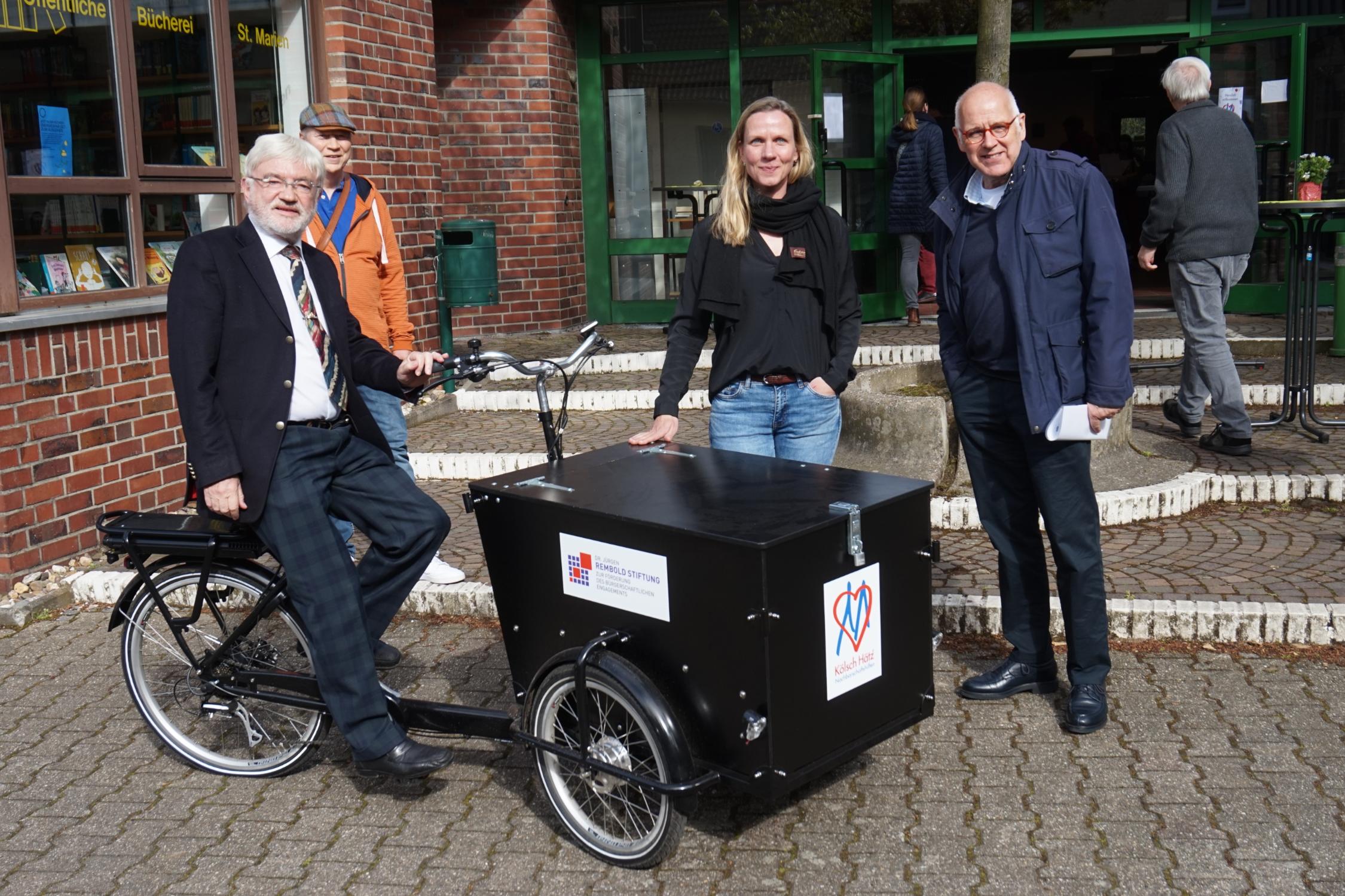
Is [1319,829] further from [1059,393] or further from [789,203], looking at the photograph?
[789,203]

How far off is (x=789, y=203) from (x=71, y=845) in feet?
9.76

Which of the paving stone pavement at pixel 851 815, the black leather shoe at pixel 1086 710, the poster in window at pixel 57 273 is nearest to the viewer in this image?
the paving stone pavement at pixel 851 815

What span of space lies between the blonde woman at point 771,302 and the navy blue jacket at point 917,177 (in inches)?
289

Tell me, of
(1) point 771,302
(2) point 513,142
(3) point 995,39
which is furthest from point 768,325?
(2) point 513,142

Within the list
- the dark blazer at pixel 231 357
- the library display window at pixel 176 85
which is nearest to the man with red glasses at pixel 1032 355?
the dark blazer at pixel 231 357

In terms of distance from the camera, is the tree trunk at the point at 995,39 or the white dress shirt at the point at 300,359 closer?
the white dress shirt at the point at 300,359

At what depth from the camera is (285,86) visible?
9.20 meters

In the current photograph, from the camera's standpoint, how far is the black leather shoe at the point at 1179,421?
812 cm

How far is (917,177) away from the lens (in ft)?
38.8

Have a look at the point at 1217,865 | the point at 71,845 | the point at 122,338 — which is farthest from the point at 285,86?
the point at 1217,865

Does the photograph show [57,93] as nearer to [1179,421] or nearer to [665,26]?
[1179,421]

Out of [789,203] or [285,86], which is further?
[285,86]

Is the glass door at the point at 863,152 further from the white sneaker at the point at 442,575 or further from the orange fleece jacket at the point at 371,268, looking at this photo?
the white sneaker at the point at 442,575

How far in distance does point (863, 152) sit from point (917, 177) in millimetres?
840
